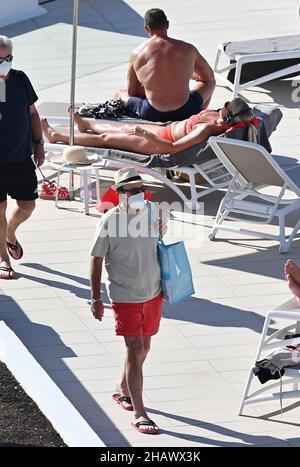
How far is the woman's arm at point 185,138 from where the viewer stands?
1162cm

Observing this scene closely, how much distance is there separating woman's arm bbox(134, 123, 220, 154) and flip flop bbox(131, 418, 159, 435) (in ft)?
13.0

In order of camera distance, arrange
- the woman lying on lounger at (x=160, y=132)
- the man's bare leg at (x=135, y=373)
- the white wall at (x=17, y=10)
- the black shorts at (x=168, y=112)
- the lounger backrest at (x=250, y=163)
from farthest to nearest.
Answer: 1. the white wall at (x=17, y=10)
2. the black shorts at (x=168, y=112)
3. the woman lying on lounger at (x=160, y=132)
4. the lounger backrest at (x=250, y=163)
5. the man's bare leg at (x=135, y=373)

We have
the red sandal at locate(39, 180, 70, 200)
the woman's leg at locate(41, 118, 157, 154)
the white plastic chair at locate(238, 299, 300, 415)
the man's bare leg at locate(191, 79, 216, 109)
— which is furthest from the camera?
the man's bare leg at locate(191, 79, 216, 109)

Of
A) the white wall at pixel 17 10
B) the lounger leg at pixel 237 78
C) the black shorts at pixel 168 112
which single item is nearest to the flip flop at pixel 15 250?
the black shorts at pixel 168 112

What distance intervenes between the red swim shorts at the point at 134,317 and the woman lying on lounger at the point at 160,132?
350 centimetres

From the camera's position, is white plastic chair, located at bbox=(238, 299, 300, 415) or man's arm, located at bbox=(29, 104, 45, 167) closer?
white plastic chair, located at bbox=(238, 299, 300, 415)

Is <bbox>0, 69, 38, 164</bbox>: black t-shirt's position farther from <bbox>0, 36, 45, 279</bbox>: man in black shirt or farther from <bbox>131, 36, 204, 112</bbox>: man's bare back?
<bbox>131, 36, 204, 112</bbox>: man's bare back

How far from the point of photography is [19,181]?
34.4 ft

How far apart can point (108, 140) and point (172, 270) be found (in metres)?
4.34

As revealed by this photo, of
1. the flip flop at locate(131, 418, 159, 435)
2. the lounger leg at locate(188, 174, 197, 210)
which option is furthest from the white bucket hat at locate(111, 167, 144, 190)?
the lounger leg at locate(188, 174, 197, 210)

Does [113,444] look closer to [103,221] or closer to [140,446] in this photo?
[140,446]

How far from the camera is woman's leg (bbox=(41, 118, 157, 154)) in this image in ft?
39.6

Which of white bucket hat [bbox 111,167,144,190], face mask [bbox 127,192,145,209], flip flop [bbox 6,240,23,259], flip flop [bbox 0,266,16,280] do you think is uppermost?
white bucket hat [bbox 111,167,144,190]

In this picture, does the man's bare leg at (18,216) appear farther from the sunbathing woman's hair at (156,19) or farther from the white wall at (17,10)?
the white wall at (17,10)
